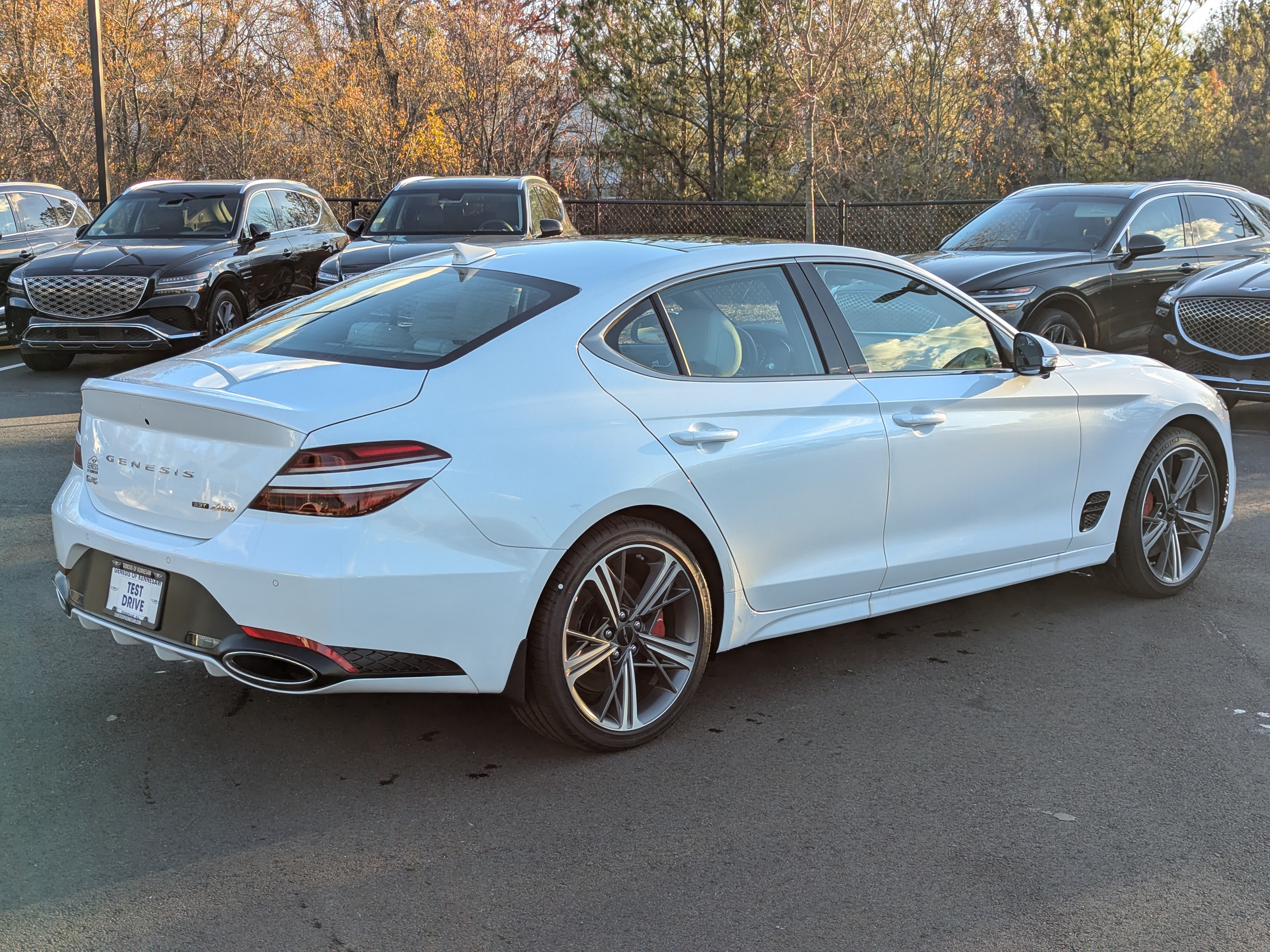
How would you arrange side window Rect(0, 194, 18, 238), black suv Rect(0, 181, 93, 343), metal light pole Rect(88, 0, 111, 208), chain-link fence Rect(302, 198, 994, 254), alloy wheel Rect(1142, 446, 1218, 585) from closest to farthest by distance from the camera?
alloy wheel Rect(1142, 446, 1218, 585) < black suv Rect(0, 181, 93, 343) < side window Rect(0, 194, 18, 238) < metal light pole Rect(88, 0, 111, 208) < chain-link fence Rect(302, 198, 994, 254)

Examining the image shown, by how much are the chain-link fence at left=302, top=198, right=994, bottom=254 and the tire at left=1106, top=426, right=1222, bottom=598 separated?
1323cm

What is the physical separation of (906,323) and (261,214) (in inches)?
392

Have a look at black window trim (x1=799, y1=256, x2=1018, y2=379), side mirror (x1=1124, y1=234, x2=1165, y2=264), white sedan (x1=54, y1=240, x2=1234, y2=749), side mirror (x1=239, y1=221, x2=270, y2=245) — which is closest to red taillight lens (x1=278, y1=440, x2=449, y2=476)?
white sedan (x1=54, y1=240, x2=1234, y2=749)

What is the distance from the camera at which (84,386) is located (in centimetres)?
428

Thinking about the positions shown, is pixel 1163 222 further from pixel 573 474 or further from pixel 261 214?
pixel 573 474

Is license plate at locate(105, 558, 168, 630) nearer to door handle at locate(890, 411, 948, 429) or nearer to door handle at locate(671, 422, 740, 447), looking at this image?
door handle at locate(671, 422, 740, 447)

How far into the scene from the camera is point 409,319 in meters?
4.29

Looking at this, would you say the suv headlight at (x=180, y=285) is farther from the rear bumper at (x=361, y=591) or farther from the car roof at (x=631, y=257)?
the rear bumper at (x=361, y=591)

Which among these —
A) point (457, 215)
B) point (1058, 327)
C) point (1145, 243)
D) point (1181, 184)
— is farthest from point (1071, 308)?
point (457, 215)

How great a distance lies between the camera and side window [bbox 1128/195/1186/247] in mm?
11719

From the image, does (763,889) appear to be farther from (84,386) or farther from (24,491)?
(24,491)

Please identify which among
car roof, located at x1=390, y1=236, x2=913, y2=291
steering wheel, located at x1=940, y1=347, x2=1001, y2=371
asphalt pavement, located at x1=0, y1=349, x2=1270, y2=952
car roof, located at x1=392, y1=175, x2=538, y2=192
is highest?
car roof, located at x1=392, y1=175, x2=538, y2=192

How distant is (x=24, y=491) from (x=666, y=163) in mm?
19979

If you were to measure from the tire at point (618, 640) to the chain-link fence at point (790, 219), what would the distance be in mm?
14894
